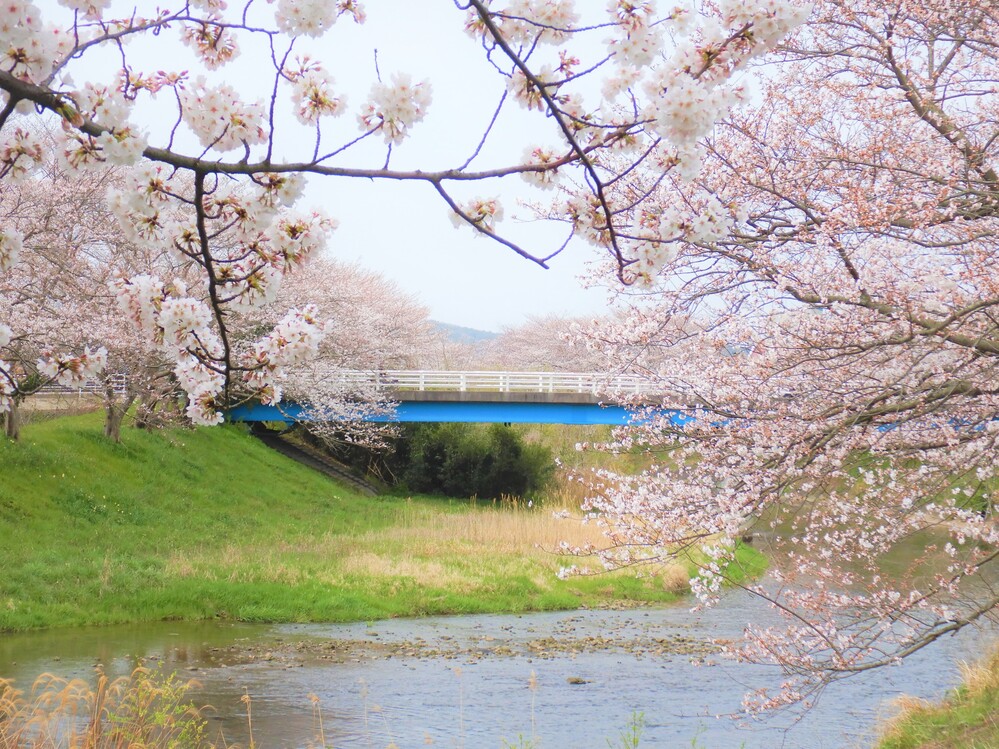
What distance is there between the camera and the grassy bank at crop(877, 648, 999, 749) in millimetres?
8132

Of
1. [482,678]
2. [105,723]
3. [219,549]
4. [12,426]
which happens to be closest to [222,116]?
[105,723]

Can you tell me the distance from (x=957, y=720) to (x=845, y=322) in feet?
14.8

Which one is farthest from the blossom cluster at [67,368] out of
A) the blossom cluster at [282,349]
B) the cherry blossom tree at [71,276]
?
the cherry blossom tree at [71,276]

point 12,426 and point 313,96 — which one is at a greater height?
point 313,96

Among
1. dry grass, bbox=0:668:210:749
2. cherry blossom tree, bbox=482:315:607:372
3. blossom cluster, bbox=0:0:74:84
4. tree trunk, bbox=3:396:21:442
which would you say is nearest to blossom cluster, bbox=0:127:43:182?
blossom cluster, bbox=0:0:74:84

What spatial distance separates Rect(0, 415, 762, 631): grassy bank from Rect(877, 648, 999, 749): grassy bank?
5688mm

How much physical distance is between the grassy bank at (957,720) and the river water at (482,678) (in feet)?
1.91

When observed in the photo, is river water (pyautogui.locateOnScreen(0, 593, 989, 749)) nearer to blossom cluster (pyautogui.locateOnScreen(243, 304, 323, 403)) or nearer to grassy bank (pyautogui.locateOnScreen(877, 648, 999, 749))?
grassy bank (pyautogui.locateOnScreen(877, 648, 999, 749))

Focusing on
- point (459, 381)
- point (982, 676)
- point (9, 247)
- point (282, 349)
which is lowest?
point (982, 676)

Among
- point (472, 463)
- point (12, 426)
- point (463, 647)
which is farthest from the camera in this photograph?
point (472, 463)

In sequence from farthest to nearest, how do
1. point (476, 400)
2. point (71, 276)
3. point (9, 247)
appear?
1. point (476, 400)
2. point (71, 276)
3. point (9, 247)

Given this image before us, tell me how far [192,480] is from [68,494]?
5528 millimetres

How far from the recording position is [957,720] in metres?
8.80

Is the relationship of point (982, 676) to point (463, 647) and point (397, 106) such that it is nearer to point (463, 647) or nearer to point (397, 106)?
point (463, 647)
